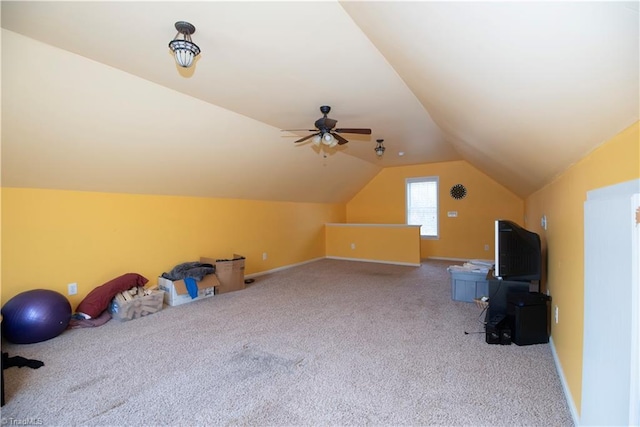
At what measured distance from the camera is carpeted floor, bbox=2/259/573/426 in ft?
5.67

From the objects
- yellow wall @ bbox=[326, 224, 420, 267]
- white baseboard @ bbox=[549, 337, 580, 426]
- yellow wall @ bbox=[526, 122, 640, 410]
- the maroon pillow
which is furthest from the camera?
yellow wall @ bbox=[326, 224, 420, 267]

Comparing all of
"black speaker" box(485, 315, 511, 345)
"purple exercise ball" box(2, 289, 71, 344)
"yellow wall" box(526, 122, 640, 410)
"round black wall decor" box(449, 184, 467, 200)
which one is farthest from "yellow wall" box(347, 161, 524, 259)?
"purple exercise ball" box(2, 289, 71, 344)

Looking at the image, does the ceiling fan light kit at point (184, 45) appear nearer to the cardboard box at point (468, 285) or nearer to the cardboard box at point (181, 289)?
the cardboard box at point (181, 289)

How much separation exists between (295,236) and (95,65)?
15.7ft

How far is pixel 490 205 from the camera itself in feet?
21.9

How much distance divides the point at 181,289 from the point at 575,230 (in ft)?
13.7

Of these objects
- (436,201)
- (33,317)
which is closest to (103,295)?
(33,317)

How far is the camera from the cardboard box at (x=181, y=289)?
3.80 metres

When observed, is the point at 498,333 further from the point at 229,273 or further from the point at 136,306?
the point at 136,306

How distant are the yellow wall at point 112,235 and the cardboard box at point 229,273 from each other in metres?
0.54

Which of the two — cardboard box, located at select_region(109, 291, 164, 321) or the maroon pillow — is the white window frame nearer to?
cardboard box, located at select_region(109, 291, 164, 321)

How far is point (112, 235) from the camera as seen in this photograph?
364 centimetres

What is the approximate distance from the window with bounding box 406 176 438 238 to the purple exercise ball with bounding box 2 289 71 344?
6965mm

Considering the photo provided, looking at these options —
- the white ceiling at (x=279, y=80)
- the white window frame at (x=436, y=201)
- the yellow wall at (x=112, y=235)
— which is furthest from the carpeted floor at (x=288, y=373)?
the white window frame at (x=436, y=201)
